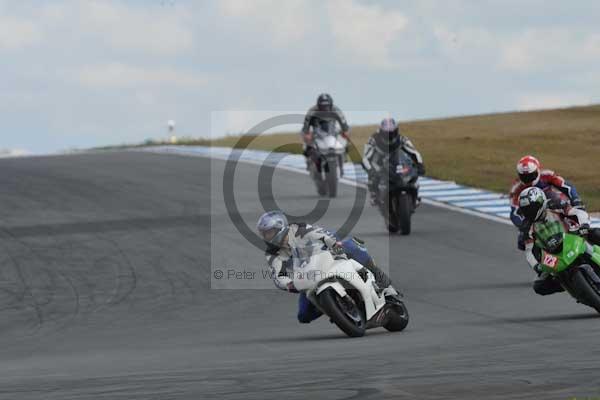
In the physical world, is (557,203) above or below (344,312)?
above

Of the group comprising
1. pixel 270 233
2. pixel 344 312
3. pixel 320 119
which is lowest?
pixel 344 312

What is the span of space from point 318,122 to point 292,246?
13.7 m

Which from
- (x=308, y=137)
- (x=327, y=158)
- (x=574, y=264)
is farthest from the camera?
(x=308, y=137)

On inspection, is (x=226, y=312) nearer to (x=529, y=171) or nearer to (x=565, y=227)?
(x=529, y=171)

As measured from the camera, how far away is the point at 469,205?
961 inches

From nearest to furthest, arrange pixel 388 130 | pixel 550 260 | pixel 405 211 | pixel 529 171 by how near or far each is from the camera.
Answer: pixel 550 260
pixel 529 171
pixel 405 211
pixel 388 130

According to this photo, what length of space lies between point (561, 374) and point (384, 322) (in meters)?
4.36

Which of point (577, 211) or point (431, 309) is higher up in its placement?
point (577, 211)

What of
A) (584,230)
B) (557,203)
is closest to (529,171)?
(557,203)

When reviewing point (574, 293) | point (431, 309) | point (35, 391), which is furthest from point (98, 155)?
point (35, 391)

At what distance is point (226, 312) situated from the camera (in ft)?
50.4

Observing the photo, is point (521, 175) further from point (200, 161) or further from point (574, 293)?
point (200, 161)

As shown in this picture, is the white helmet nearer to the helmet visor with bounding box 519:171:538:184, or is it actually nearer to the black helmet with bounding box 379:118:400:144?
the helmet visor with bounding box 519:171:538:184

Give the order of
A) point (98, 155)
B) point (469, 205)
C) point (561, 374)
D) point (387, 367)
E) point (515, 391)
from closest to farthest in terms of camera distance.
Answer: point (515, 391)
point (561, 374)
point (387, 367)
point (469, 205)
point (98, 155)
